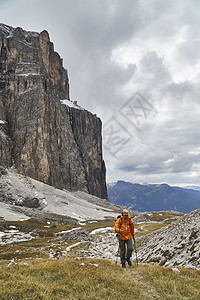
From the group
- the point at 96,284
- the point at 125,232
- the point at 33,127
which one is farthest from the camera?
the point at 33,127

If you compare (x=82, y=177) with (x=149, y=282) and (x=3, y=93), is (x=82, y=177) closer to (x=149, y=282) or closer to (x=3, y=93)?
(x=3, y=93)

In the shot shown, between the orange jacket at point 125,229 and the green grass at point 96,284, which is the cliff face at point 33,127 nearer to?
the orange jacket at point 125,229

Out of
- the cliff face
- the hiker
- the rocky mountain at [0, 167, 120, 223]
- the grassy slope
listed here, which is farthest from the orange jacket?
the cliff face

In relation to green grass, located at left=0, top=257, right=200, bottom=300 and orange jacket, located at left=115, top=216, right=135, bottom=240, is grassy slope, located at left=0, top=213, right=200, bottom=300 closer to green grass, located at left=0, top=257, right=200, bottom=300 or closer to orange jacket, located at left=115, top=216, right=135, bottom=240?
green grass, located at left=0, top=257, right=200, bottom=300

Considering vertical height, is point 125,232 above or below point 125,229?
below

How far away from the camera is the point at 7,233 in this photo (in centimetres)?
4994

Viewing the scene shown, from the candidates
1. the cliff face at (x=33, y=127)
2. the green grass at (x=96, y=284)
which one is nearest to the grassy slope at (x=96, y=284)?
the green grass at (x=96, y=284)

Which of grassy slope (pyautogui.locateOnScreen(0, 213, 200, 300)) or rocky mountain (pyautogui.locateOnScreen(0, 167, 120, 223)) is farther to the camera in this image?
rocky mountain (pyautogui.locateOnScreen(0, 167, 120, 223))

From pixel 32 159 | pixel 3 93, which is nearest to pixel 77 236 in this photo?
pixel 32 159

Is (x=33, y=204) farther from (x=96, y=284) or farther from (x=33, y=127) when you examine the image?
(x=96, y=284)

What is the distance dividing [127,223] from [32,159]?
148 meters

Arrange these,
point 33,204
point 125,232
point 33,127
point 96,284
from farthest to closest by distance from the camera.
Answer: point 33,127 → point 33,204 → point 125,232 → point 96,284

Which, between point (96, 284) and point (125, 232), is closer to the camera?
point (96, 284)

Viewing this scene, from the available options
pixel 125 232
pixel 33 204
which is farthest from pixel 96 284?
pixel 33 204
